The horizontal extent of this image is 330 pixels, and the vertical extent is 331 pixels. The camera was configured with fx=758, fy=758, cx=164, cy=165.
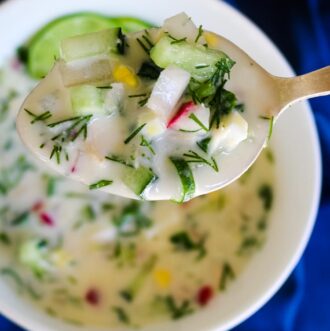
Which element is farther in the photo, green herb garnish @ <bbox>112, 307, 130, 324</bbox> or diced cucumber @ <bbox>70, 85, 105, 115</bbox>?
green herb garnish @ <bbox>112, 307, 130, 324</bbox>

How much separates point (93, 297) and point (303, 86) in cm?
80

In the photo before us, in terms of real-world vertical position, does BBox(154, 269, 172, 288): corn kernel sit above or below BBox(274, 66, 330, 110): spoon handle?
below

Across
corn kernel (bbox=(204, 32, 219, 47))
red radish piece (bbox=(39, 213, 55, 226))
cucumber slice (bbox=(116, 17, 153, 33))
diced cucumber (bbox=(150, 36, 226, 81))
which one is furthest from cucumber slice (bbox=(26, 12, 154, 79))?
diced cucumber (bbox=(150, 36, 226, 81))

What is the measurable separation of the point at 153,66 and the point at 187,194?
0.78ft

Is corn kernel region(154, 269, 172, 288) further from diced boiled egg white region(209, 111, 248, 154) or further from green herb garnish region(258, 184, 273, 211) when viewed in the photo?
diced boiled egg white region(209, 111, 248, 154)

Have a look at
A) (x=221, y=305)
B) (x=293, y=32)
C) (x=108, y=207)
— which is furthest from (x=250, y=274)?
(x=293, y=32)

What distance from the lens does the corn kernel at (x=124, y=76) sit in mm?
1337

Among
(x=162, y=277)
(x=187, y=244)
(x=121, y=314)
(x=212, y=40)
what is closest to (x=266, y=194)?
(x=187, y=244)

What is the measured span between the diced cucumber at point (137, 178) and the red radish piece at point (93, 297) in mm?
645

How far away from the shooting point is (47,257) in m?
1.91

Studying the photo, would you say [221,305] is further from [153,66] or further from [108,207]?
[153,66]

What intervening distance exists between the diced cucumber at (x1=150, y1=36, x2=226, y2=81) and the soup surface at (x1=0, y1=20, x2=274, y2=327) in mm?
654

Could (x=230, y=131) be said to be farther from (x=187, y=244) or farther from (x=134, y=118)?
(x=187, y=244)

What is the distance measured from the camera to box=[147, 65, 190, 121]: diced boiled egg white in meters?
1.28
